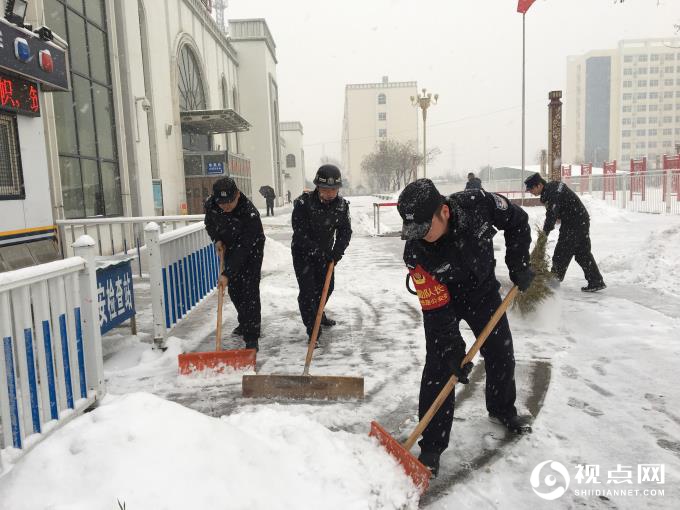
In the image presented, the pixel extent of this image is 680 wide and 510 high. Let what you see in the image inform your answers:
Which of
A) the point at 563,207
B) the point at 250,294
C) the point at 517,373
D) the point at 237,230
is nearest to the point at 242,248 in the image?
the point at 237,230

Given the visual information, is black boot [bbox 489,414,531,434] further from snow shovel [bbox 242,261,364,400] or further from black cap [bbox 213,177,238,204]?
black cap [bbox 213,177,238,204]

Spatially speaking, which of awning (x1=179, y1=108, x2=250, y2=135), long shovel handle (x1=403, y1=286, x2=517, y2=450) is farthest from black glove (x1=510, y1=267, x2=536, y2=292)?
awning (x1=179, y1=108, x2=250, y2=135)

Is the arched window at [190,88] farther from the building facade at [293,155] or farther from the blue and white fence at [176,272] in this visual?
the building facade at [293,155]

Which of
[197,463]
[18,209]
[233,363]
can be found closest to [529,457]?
[197,463]

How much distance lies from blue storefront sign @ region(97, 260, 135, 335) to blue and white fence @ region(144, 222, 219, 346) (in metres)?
0.23

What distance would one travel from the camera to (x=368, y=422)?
10.4 ft

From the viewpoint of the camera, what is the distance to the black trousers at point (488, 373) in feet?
8.76

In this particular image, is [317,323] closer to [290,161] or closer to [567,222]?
[567,222]

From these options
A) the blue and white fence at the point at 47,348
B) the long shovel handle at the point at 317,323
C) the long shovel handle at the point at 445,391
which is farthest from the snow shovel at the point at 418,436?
the blue and white fence at the point at 47,348

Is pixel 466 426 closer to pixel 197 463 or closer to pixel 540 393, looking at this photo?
pixel 540 393

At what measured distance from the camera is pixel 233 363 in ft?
13.2

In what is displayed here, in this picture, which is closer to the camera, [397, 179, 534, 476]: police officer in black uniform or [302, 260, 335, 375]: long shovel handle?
[397, 179, 534, 476]: police officer in black uniform

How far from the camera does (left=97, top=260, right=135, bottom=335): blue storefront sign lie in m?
4.10

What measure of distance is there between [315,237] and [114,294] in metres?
1.84
